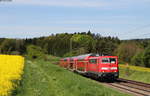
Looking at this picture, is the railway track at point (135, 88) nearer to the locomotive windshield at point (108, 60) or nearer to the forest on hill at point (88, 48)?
the locomotive windshield at point (108, 60)

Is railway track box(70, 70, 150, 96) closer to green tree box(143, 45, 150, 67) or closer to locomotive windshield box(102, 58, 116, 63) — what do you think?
locomotive windshield box(102, 58, 116, 63)

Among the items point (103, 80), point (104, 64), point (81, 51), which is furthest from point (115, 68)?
point (81, 51)

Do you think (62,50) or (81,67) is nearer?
(81,67)

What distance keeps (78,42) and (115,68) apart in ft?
282

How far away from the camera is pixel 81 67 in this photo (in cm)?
4116

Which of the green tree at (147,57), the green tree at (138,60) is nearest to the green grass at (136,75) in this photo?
the green tree at (147,57)

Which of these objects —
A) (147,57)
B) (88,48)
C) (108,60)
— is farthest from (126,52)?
(108,60)

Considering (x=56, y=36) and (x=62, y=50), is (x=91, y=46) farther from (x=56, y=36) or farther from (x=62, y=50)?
(x=56, y=36)

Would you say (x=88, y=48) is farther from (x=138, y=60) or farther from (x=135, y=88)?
(x=135, y=88)

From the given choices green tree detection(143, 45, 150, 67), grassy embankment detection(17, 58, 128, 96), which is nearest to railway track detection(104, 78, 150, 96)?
grassy embankment detection(17, 58, 128, 96)

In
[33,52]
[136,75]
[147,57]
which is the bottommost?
[136,75]

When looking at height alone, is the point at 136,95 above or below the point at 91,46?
below

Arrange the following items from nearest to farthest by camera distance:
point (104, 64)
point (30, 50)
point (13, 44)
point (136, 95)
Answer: point (136, 95), point (104, 64), point (30, 50), point (13, 44)

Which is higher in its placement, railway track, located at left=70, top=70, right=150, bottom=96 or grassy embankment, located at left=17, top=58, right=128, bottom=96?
grassy embankment, located at left=17, top=58, right=128, bottom=96
